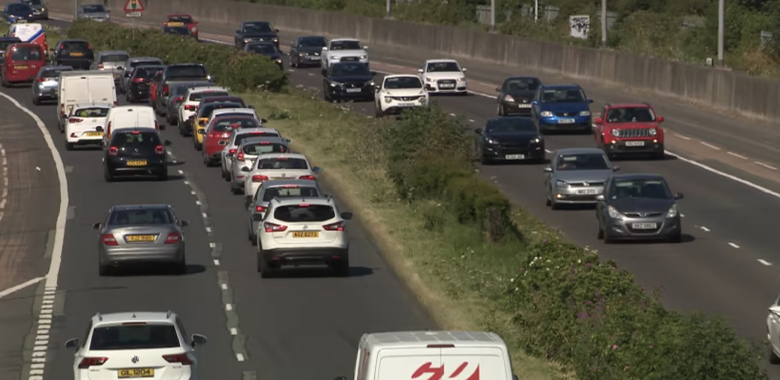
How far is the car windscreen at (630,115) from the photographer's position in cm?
5169

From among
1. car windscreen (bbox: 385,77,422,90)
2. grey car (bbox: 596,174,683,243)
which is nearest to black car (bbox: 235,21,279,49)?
car windscreen (bbox: 385,77,422,90)

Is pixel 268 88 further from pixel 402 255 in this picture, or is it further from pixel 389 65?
pixel 402 255

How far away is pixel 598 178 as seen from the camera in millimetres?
42875

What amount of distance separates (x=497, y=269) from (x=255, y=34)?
57.7 metres

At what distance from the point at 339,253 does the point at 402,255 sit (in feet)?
6.94

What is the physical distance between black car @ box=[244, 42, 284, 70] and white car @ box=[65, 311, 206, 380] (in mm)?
59507

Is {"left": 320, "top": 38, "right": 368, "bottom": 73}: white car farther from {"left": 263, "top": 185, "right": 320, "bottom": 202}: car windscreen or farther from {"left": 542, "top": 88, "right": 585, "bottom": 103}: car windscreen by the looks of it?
{"left": 263, "top": 185, "right": 320, "bottom": 202}: car windscreen

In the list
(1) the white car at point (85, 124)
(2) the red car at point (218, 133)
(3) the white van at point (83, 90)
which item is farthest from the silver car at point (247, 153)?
(3) the white van at point (83, 90)

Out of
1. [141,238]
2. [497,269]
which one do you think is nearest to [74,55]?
[141,238]

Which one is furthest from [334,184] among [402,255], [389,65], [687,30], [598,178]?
[687,30]

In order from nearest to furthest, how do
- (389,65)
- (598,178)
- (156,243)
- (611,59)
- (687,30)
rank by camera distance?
(156,243)
(598,178)
(611,59)
(389,65)
(687,30)

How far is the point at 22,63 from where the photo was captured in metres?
77.2

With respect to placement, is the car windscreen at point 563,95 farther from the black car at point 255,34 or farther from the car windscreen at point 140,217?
the black car at point 255,34

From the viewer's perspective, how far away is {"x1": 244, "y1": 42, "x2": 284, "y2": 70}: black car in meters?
80.6
